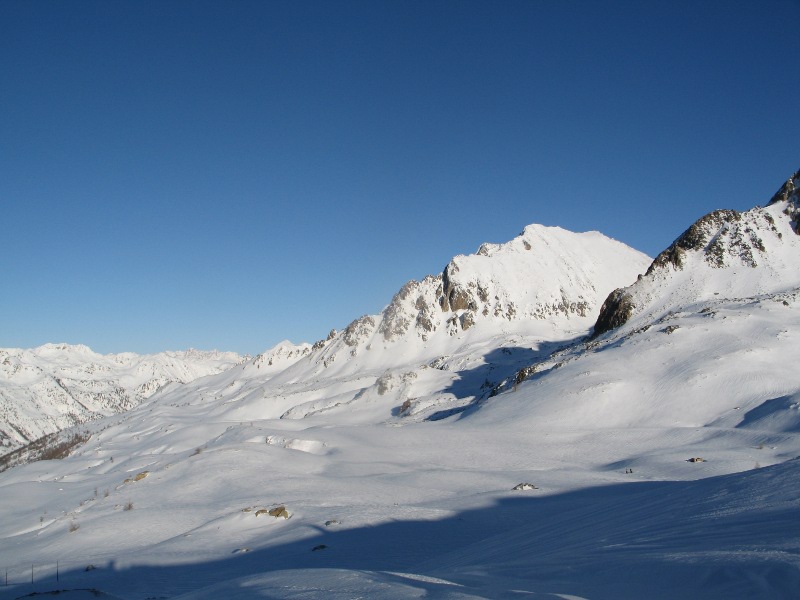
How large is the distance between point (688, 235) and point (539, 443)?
5245 centimetres

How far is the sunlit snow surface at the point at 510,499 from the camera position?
18.0ft

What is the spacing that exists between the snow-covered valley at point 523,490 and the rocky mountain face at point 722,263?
311mm

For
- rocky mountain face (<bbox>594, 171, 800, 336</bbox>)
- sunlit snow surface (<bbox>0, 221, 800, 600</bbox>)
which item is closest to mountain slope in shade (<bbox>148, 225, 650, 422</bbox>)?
rocky mountain face (<bbox>594, 171, 800, 336</bbox>)

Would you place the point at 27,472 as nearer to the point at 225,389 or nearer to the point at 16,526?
the point at 16,526

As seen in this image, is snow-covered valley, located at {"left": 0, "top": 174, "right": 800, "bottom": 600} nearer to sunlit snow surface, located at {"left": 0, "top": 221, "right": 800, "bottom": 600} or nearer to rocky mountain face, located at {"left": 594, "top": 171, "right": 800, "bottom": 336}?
sunlit snow surface, located at {"left": 0, "top": 221, "right": 800, "bottom": 600}

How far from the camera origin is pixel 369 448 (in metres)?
26.5

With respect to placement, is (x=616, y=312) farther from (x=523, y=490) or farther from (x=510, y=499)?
(x=510, y=499)

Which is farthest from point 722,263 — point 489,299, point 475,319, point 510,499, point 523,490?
point 510,499

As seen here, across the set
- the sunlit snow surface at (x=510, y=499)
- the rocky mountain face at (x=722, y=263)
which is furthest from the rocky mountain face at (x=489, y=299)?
the sunlit snow surface at (x=510, y=499)

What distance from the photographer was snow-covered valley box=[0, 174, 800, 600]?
5.64m

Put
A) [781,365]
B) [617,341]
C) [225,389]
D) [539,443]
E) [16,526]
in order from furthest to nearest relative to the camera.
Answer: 1. [225,389]
2. [617,341]
3. [781,365]
4. [539,443]
5. [16,526]

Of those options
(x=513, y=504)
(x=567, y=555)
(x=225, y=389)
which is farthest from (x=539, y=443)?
(x=225, y=389)

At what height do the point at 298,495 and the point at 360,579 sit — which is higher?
the point at 360,579

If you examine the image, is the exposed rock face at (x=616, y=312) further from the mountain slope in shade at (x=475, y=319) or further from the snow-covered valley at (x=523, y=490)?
the mountain slope in shade at (x=475, y=319)
